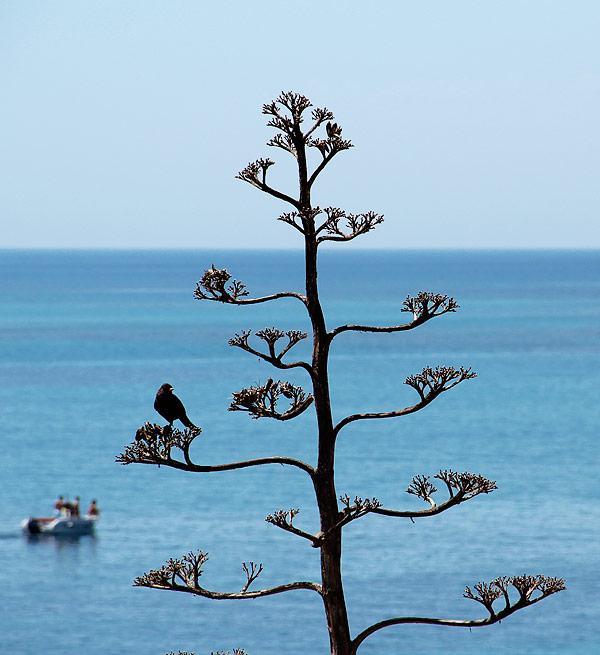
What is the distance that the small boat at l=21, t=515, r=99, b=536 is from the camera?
260ft

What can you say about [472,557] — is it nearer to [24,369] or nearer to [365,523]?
[365,523]

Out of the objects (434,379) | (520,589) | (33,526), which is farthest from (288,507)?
(434,379)

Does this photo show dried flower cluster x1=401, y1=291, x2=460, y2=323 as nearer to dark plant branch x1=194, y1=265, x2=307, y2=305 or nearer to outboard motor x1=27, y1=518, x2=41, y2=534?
dark plant branch x1=194, y1=265, x2=307, y2=305

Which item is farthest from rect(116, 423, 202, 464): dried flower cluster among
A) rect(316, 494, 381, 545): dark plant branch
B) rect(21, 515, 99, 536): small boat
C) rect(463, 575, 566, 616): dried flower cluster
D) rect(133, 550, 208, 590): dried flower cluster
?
rect(21, 515, 99, 536): small boat

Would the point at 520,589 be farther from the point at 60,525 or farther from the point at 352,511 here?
the point at 60,525

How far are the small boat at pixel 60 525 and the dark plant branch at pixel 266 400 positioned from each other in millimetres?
69273

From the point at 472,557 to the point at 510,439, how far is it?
1367 inches

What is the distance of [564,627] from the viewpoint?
5941cm

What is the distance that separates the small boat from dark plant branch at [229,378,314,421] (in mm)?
69273

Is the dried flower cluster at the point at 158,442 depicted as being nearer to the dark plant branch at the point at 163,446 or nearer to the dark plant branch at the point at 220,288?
the dark plant branch at the point at 163,446

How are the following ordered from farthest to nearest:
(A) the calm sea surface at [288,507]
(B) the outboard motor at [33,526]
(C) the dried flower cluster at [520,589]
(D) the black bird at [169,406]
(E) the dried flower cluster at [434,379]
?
(B) the outboard motor at [33,526]
(A) the calm sea surface at [288,507]
(E) the dried flower cluster at [434,379]
(C) the dried flower cluster at [520,589]
(D) the black bird at [169,406]

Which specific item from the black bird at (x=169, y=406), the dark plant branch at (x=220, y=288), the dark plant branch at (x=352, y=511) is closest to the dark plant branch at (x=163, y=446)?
the black bird at (x=169, y=406)

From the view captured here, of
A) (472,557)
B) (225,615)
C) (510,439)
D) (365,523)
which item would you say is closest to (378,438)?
(510,439)

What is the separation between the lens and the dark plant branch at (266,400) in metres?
11.4
